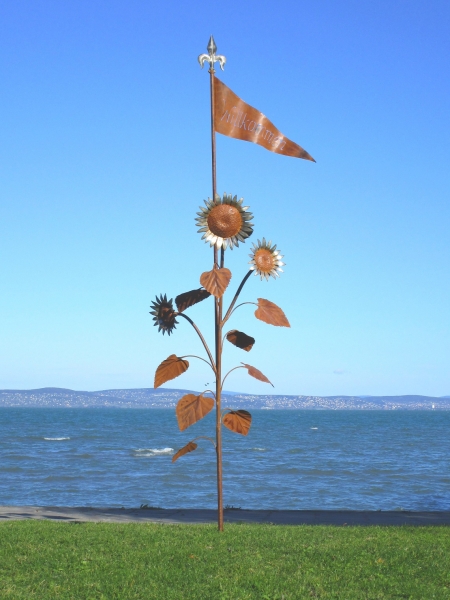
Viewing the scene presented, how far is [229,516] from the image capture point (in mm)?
12008

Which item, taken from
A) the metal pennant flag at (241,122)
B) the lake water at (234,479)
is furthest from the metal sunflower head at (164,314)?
the lake water at (234,479)

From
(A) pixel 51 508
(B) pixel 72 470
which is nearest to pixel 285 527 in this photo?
(A) pixel 51 508

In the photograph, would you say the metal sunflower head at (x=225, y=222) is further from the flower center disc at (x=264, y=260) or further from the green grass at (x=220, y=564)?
the green grass at (x=220, y=564)

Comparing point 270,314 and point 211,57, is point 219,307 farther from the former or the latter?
point 211,57

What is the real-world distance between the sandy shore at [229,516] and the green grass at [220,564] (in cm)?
188

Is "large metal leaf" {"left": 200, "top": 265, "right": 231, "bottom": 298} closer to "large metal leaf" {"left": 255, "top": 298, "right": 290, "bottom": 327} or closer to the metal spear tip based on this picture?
"large metal leaf" {"left": 255, "top": 298, "right": 290, "bottom": 327}

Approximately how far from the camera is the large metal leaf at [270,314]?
8648mm

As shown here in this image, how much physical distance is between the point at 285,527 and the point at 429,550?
2497mm

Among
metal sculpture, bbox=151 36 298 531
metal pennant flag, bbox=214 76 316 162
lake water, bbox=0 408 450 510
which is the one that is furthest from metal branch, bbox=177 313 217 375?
lake water, bbox=0 408 450 510

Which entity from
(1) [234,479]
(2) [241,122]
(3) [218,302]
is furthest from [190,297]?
(1) [234,479]

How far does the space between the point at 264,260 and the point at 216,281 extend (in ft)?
2.10

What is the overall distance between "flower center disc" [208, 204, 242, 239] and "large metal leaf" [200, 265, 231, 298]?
43 centimetres

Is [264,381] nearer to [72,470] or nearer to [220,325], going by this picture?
[220,325]

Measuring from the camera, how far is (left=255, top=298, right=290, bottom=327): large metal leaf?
8.65 metres
